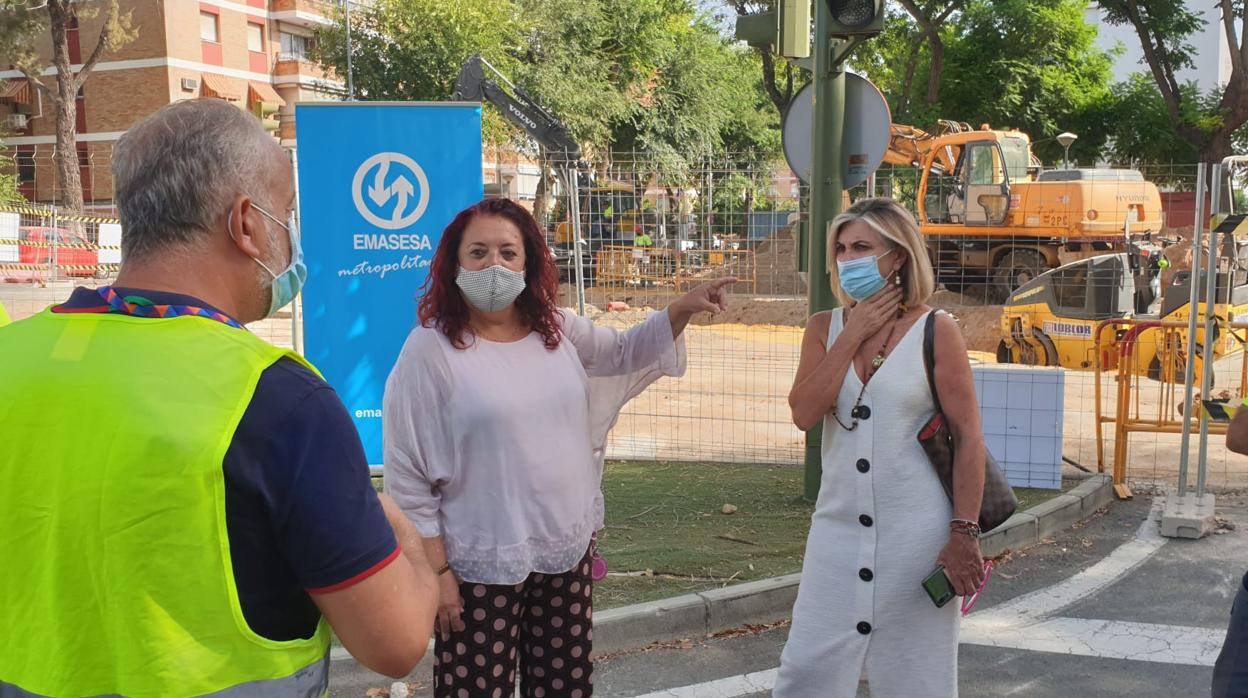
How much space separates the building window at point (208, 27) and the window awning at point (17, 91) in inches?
336

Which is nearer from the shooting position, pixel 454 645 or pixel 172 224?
pixel 172 224

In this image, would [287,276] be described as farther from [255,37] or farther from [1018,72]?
[255,37]

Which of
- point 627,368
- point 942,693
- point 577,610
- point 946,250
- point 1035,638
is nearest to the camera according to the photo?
point 942,693

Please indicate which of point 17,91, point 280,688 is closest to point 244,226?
point 280,688

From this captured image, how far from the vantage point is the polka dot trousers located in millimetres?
2982

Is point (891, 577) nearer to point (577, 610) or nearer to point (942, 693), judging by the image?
point (942, 693)

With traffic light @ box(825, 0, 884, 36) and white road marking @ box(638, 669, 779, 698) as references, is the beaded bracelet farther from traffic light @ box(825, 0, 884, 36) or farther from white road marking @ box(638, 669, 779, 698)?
traffic light @ box(825, 0, 884, 36)

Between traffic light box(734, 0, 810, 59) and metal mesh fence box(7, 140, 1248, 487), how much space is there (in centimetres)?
116

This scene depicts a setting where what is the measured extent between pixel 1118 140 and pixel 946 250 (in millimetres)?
17084

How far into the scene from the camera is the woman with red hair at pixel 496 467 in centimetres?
296

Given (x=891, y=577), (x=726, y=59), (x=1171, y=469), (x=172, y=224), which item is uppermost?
(x=726, y=59)

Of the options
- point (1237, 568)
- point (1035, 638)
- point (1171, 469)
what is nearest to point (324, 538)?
point (1035, 638)

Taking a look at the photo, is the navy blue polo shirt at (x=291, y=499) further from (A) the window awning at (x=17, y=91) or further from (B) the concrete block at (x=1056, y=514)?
(A) the window awning at (x=17, y=91)

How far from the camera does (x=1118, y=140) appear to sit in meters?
34.8
